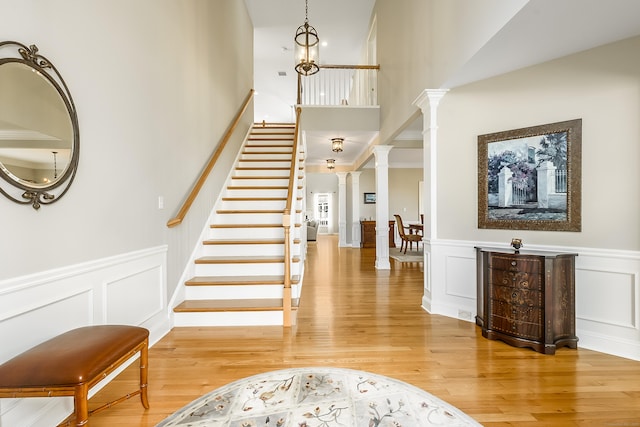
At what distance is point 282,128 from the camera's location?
22.7 feet

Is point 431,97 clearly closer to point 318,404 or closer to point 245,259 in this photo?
point 245,259

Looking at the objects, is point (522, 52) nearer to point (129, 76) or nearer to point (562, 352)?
point (562, 352)

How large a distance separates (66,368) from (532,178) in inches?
143

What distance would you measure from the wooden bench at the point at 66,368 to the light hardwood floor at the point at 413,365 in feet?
1.80

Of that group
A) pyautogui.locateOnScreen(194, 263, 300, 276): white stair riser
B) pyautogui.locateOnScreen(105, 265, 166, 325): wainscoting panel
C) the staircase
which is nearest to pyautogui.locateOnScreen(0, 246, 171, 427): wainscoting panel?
pyautogui.locateOnScreen(105, 265, 166, 325): wainscoting panel

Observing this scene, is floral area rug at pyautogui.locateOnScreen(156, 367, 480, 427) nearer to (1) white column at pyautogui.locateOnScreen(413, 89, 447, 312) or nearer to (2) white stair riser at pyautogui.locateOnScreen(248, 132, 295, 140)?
(1) white column at pyautogui.locateOnScreen(413, 89, 447, 312)

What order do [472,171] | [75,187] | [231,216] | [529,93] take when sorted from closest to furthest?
1. [75,187]
2. [529,93]
3. [472,171]
4. [231,216]

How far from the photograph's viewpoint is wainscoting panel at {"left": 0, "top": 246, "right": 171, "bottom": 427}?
4.71 feet

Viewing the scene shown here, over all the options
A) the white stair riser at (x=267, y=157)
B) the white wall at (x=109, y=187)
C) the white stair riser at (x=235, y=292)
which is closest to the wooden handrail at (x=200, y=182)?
the white wall at (x=109, y=187)

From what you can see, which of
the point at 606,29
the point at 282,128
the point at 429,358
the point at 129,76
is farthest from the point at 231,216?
the point at 606,29

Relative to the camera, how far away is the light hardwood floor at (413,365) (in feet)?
5.81

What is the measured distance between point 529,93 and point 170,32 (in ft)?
11.6

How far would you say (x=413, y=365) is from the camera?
7.43 feet

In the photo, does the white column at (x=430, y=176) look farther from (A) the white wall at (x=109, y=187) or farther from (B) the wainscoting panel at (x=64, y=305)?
(B) the wainscoting panel at (x=64, y=305)
